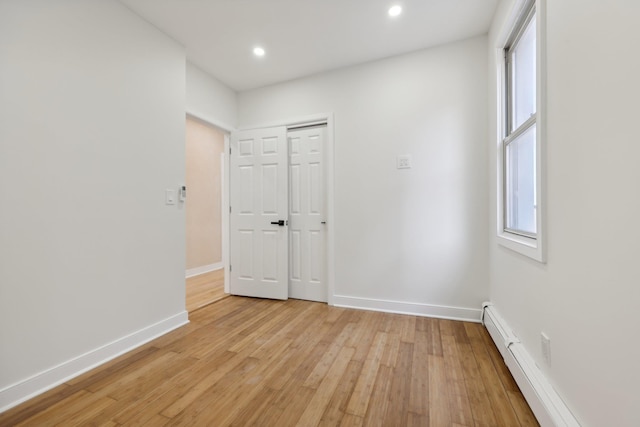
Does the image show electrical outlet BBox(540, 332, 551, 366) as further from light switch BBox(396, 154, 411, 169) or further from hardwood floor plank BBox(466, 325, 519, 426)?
light switch BBox(396, 154, 411, 169)

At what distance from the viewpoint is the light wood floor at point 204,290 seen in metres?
3.17

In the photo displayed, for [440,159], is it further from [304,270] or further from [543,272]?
[304,270]

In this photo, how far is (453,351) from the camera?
78.4 inches

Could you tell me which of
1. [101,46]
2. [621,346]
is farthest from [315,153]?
[621,346]

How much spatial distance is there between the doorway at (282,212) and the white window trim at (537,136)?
1.67m

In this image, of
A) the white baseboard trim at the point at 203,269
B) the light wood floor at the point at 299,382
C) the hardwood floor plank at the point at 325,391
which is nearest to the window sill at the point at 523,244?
the light wood floor at the point at 299,382

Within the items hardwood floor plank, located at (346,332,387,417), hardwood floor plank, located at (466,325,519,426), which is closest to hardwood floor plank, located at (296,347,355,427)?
hardwood floor plank, located at (346,332,387,417)

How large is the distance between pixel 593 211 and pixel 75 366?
2.90 m

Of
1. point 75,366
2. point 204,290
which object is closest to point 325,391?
point 75,366

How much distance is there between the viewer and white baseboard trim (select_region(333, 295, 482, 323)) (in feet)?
8.33

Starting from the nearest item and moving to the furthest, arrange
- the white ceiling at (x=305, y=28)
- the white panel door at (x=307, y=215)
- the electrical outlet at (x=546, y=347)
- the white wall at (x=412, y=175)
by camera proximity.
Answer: the electrical outlet at (x=546, y=347) → the white ceiling at (x=305, y=28) → the white wall at (x=412, y=175) → the white panel door at (x=307, y=215)

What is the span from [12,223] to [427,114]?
10.6ft

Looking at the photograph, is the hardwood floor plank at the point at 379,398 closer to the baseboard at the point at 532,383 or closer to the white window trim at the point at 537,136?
the baseboard at the point at 532,383

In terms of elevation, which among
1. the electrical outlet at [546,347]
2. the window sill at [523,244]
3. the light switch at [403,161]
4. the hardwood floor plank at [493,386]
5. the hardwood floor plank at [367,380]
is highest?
the light switch at [403,161]
